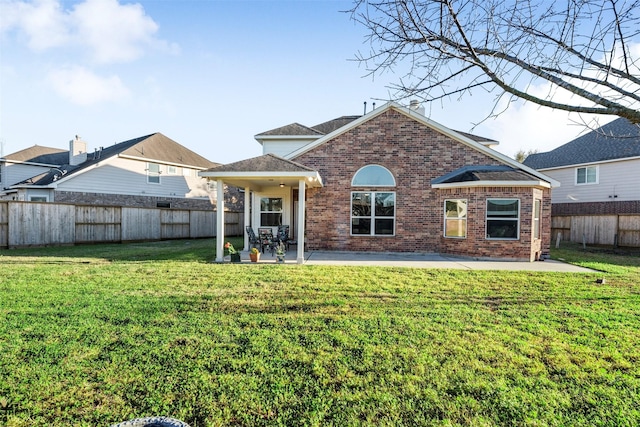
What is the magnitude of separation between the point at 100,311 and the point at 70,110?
10718mm

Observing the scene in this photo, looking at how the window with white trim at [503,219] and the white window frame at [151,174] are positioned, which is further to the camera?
the white window frame at [151,174]

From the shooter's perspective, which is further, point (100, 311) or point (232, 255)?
point (232, 255)

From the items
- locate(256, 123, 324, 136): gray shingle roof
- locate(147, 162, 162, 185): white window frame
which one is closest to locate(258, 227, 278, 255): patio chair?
locate(256, 123, 324, 136): gray shingle roof

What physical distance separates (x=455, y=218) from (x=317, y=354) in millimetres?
10014

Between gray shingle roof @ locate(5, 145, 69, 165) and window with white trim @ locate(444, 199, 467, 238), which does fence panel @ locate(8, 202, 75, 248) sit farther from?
window with white trim @ locate(444, 199, 467, 238)

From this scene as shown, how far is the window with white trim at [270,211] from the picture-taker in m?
15.1

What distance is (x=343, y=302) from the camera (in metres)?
6.00

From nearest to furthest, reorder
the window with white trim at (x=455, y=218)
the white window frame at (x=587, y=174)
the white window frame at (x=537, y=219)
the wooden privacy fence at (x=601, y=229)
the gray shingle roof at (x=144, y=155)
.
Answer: the white window frame at (x=537, y=219)
the window with white trim at (x=455, y=218)
the wooden privacy fence at (x=601, y=229)
the white window frame at (x=587, y=174)
the gray shingle roof at (x=144, y=155)

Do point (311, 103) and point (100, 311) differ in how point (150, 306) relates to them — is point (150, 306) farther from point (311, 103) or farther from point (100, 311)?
point (311, 103)

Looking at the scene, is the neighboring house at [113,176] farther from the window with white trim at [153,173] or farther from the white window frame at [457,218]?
the white window frame at [457,218]

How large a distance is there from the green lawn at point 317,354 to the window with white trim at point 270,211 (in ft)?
26.0

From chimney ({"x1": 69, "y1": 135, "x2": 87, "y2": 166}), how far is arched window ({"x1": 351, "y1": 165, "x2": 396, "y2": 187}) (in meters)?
22.4

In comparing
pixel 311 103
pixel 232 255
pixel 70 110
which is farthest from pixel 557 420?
pixel 70 110

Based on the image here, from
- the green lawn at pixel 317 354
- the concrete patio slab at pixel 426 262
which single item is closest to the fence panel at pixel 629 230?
the concrete patio slab at pixel 426 262
